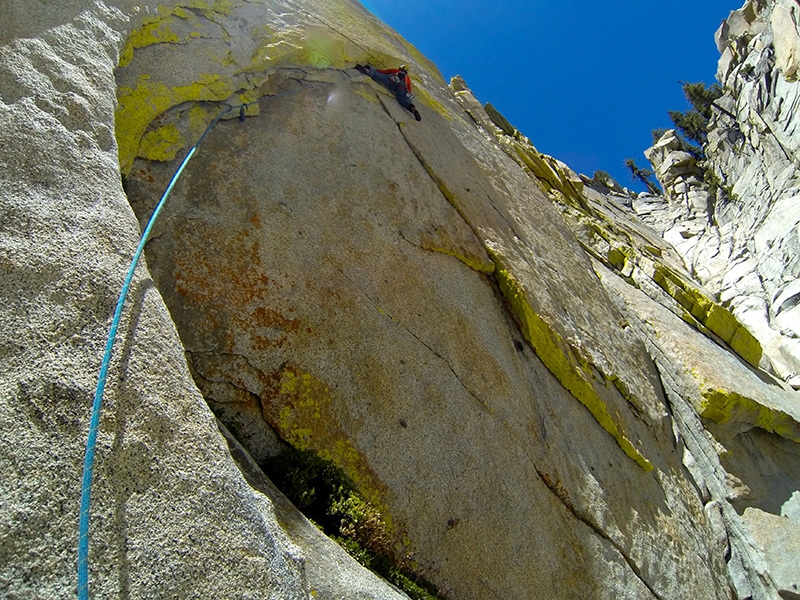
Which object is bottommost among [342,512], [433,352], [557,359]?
[342,512]

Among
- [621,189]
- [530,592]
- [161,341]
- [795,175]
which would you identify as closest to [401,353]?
[530,592]

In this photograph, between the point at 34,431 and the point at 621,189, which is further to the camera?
the point at 621,189

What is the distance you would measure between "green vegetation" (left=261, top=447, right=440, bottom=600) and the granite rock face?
0.54 feet

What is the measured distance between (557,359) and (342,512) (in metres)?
6.07

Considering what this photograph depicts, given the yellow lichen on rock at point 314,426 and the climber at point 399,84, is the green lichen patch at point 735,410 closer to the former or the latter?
the climber at point 399,84

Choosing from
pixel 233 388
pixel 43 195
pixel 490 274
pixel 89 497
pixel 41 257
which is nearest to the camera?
pixel 89 497

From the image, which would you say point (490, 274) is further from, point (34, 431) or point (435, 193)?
point (34, 431)

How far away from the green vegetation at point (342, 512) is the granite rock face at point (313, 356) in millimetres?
164

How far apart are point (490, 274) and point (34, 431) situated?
28.6ft

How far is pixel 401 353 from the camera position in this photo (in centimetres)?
793

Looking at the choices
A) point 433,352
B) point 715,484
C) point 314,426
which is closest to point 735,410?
point 715,484

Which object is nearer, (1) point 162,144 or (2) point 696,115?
(1) point 162,144

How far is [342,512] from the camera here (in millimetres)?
6066

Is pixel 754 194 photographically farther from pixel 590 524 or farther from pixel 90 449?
pixel 90 449
